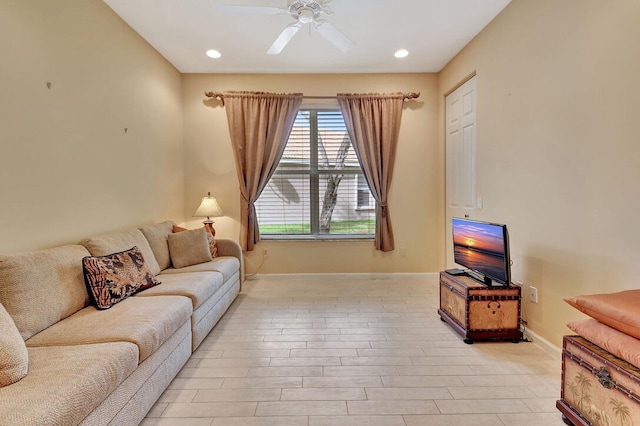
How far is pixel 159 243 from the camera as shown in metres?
3.07

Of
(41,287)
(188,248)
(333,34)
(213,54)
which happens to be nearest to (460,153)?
(333,34)

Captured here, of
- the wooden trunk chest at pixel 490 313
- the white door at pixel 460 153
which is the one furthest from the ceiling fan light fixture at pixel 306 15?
the wooden trunk chest at pixel 490 313

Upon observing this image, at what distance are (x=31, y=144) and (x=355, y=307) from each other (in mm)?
3054

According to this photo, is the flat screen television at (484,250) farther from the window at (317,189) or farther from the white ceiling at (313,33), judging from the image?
the white ceiling at (313,33)

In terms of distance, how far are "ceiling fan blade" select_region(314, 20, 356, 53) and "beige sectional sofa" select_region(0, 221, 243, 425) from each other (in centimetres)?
245

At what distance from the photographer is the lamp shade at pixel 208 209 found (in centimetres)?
394

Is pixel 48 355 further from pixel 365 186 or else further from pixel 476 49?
pixel 476 49

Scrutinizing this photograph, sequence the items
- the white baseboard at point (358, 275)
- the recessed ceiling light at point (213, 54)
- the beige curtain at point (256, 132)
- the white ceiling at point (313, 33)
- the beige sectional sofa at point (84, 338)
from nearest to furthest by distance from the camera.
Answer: the beige sectional sofa at point (84, 338) < the white ceiling at point (313, 33) < the recessed ceiling light at point (213, 54) < the beige curtain at point (256, 132) < the white baseboard at point (358, 275)

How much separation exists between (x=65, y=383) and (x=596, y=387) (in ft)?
7.79

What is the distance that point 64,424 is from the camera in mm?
1095

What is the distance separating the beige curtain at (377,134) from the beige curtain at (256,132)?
826mm

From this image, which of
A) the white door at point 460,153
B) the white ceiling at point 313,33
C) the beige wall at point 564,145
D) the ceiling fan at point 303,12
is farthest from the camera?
the white door at point 460,153

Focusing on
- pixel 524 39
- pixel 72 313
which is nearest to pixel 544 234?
pixel 524 39

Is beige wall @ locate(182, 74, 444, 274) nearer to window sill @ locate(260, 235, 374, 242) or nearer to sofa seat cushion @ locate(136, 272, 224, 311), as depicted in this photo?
window sill @ locate(260, 235, 374, 242)
